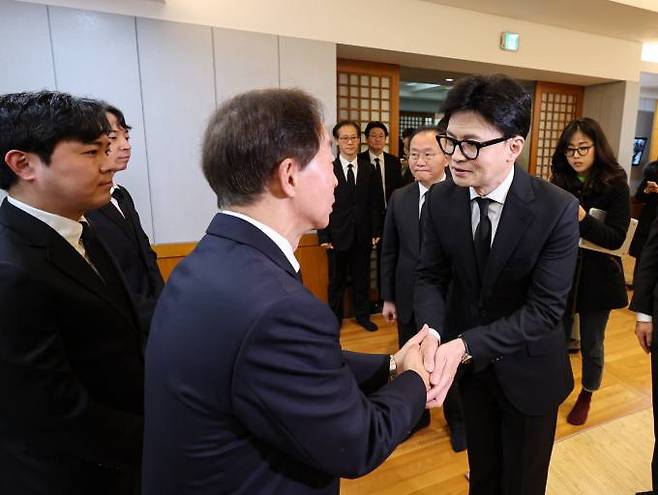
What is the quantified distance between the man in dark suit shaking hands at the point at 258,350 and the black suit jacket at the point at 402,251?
1.44 metres

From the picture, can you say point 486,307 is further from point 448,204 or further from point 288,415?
point 288,415

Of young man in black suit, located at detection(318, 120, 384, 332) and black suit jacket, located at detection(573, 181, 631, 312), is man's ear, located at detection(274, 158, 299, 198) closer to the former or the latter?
black suit jacket, located at detection(573, 181, 631, 312)

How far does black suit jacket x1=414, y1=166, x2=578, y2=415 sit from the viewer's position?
3.93ft

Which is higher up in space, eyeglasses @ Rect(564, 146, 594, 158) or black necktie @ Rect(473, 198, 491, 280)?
eyeglasses @ Rect(564, 146, 594, 158)

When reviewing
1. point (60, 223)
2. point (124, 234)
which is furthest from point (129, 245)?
point (60, 223)

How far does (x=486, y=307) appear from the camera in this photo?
1294 millimetres

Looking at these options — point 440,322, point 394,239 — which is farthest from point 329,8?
point 440,322

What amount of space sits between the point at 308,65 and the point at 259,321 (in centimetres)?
322

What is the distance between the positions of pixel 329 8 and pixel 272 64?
662mm

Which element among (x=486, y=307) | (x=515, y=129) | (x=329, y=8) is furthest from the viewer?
(x=329, y=8)

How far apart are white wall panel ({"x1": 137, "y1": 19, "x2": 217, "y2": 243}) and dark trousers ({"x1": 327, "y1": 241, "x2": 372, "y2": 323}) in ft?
3.94

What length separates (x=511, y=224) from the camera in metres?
1.21

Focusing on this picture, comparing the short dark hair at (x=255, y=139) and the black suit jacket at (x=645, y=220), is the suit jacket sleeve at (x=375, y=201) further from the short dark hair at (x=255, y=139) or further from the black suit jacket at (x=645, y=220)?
the short dark hair at (x=255, y=139)

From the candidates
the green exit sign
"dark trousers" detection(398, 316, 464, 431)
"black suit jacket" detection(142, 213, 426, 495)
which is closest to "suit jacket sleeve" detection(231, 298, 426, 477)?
"black suit jacket" detection(142, 213, 426, 495)
